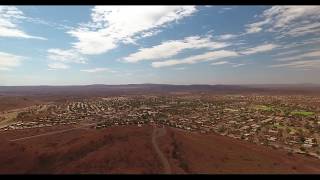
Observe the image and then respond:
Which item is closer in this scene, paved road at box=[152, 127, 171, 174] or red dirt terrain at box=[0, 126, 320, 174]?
paved road at box=[152, 127, 171, 174]

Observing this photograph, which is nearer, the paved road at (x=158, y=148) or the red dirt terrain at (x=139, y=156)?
the paved road at (x=158, y=148)

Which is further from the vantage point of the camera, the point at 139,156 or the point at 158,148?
the point at 158,148

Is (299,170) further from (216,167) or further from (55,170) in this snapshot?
(55,170)
